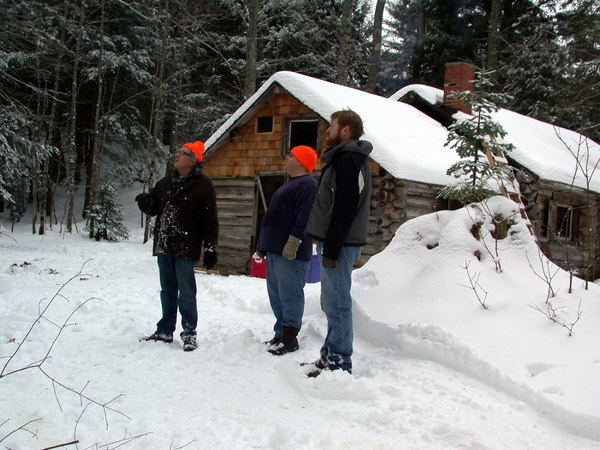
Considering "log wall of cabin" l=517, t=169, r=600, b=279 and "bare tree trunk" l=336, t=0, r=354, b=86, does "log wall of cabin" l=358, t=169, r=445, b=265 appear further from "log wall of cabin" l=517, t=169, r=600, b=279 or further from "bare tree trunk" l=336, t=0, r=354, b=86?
"bare tree trunk" l=336, t=0, r=354, b=86

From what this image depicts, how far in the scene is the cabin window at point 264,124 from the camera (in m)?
11.8

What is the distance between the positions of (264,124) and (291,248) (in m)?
8.11

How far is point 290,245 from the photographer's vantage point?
167 inches

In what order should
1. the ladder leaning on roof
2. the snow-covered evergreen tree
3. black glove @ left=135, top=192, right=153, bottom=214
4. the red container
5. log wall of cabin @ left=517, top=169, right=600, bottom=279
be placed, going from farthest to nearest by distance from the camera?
the snow-covered evergreen tree → log wall of cabin @ left=517, top=169, right=600, bottom=279 → the red container → the ladder leaning on roof → black glove @ left=135, top=192, right=153, bottom=214

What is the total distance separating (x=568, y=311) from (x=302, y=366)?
2216 mm

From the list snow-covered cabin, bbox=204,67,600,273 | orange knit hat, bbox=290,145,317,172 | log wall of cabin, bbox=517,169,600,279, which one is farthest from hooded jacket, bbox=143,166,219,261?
log wall of cabin, bbox=517,169,600,279

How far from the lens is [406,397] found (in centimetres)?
336

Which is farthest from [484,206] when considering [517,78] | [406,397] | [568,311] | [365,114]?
[517,78]

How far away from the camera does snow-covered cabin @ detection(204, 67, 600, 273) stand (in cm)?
971

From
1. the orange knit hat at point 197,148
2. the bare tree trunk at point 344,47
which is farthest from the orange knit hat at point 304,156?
the bare tree trunk at point 344,47

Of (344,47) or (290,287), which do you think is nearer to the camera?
(290,287)

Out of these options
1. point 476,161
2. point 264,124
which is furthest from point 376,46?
point 476,161

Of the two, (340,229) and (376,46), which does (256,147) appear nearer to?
(340,229)

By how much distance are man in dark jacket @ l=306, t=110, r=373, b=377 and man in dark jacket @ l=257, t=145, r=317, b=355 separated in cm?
52
